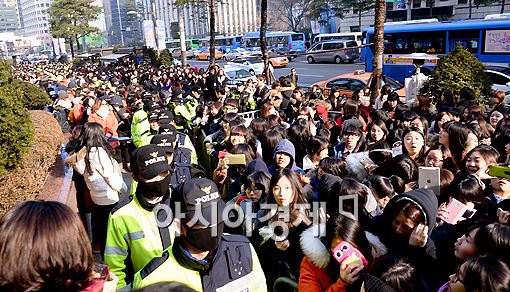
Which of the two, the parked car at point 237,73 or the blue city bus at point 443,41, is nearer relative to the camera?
the blue city bus at point 443,41

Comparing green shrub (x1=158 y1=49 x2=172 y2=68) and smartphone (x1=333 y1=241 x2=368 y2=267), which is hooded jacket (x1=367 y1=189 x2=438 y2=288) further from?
green shrub (x1=158 y1=49 x2=172 y2=68)

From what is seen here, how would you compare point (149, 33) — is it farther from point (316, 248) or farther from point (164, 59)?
point (316, 248)

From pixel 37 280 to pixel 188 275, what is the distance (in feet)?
2.44

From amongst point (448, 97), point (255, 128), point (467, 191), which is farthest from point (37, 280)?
point (448, 97)

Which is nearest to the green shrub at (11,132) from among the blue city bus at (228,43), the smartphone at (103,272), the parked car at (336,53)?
the smartphone at (103,272)

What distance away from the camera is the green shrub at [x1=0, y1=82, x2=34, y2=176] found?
6375mm

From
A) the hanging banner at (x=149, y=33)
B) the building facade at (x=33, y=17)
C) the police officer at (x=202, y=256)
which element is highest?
the building facade at (x=33, y=17)

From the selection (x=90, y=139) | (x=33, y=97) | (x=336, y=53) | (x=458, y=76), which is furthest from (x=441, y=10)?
(x=90, y=139)

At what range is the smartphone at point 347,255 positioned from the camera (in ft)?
7.84

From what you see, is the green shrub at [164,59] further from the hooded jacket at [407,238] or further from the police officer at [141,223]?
the hooded jacket at [407,238]

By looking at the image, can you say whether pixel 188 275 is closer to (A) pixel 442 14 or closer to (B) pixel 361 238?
(B) pixel 361 238

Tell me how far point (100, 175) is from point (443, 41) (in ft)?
61.8

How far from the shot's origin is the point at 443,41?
19609 millimetres

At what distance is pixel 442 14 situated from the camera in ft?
162
